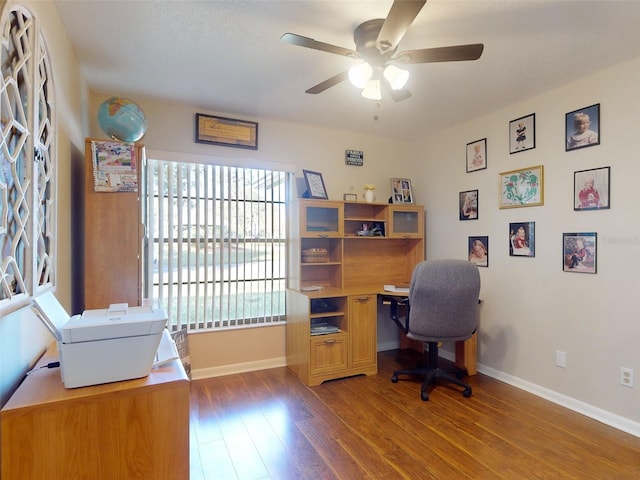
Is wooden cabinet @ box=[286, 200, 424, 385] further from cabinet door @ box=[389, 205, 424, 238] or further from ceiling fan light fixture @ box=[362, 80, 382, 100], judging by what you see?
ceiling fan light fixture @ box=[362, 80, 382, 100]

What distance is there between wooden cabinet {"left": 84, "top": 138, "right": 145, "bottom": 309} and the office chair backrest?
80.2 inches

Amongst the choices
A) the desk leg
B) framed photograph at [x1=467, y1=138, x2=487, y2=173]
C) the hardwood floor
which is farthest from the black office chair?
framed photograph at [x1=467, y1=138, x2=487, y2=173]

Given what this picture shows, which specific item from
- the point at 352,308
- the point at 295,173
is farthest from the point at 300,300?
the point at 295,173

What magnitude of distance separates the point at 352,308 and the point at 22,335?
2.40 metres

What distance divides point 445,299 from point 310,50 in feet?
6.69

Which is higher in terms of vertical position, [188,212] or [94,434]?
[188,212]

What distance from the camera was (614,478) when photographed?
1.79 metres

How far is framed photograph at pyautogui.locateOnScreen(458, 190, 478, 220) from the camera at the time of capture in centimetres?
337

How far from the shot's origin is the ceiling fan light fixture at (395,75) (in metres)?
1.87

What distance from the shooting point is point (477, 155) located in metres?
3.35

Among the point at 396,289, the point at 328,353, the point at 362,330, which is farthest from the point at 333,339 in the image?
the point at 396,289

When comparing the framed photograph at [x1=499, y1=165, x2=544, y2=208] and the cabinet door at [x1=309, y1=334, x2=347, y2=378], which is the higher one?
the framed photograph at [x1=499, y1=165, x2=544, y2=208]

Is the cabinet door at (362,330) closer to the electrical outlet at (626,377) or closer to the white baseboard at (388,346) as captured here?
the white baseboard at (388,346)

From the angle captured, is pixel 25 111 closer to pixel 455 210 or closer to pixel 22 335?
pixel 22 335
